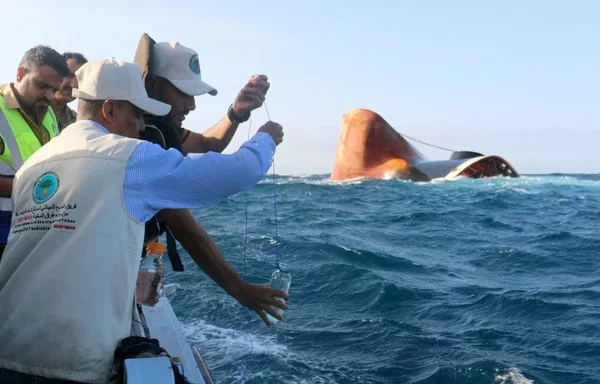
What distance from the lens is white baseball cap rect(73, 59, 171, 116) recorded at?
233cm

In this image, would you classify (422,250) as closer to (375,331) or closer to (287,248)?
(287,248)

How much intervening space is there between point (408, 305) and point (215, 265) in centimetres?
508

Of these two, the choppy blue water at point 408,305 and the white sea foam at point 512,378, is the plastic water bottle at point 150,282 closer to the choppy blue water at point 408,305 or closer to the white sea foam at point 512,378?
the choppy blue water at point 408,305

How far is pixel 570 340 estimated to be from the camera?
21.2 ft

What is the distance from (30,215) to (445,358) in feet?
14.7

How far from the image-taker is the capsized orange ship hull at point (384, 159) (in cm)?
3594

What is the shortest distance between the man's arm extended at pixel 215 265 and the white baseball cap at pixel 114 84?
2.30 ft

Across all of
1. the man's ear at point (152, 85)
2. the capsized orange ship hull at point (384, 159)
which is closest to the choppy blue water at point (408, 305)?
the man's ear at point (152, 85)

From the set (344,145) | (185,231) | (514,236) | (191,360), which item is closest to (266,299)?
(185,231)

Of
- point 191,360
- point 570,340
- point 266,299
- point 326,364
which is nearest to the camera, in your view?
point 266,299

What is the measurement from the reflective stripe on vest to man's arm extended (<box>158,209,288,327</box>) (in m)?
1.18

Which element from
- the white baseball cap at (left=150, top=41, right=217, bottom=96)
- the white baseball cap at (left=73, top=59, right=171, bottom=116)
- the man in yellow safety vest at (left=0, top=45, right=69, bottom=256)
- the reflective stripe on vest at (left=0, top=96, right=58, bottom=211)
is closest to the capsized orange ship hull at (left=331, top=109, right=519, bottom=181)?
the man in yellow safety vest at (left=0, top=45, right=69, bottom=256)

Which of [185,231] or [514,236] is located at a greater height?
[185,231]

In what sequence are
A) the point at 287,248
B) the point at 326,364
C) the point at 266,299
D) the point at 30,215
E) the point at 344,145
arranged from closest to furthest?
the point at 30,215 < the point at 266,299 < the point at 326,364 < the point at 287,248 < the point at 344,145
